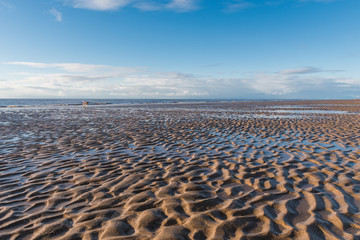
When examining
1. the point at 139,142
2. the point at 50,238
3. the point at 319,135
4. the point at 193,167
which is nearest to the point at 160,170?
A: the point at 193,167

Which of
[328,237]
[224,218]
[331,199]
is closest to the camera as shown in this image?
[328,237]

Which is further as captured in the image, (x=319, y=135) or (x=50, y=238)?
(x=319, y=135)

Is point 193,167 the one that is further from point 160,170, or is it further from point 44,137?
point 44,137

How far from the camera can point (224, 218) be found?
4.02 m

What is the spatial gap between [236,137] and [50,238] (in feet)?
33.6

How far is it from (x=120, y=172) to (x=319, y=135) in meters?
11.7

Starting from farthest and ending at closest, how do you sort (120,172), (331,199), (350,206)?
(120,172) < (331,199) < (350,206)

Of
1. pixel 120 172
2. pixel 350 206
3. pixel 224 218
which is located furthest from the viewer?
pixel 120 172

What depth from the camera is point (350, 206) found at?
14.5 ft

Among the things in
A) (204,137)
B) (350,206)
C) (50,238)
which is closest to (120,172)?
(50,238)

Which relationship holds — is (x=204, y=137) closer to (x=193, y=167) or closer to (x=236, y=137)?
(x=236, y=137)

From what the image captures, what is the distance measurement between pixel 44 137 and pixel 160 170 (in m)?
9.24

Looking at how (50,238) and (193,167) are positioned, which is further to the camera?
(193,167)

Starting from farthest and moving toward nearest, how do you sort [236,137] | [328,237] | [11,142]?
[236,137] < [11,142] < [328,237]
